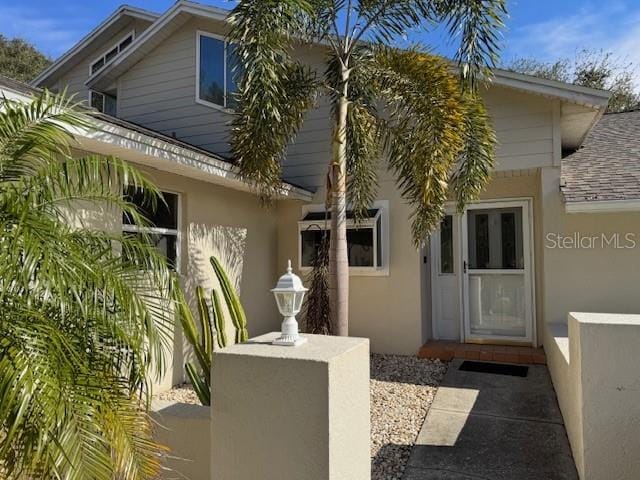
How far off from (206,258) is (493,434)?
16.2 feet

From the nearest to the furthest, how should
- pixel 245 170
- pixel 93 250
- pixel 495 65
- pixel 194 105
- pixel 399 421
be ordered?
pixel 93 250 < pixel 399 421 < pixel 495 65 < pixel 245 170 < pixel 194 105

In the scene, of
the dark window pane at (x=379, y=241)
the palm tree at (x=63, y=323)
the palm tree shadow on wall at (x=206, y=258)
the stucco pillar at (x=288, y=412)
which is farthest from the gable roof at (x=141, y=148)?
the dark window pane at (x=379, y=241)

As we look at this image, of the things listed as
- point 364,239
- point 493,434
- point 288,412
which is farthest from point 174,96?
point 288,412

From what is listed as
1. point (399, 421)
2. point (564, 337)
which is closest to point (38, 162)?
point (399, 421)

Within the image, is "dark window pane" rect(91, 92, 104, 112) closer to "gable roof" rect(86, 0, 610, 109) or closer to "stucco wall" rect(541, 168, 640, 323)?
"gable roof" rect(86, 0, 610, 109)

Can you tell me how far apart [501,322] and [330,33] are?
6088 mm

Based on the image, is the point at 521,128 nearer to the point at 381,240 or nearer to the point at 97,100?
the point at 381,240

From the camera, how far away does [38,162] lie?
3451 millimetres

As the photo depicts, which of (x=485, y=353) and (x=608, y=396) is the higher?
(x=608, y=396)

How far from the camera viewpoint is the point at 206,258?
762cm

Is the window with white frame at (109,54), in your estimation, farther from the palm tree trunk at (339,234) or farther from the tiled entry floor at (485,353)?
the tiled entry floor at (485,353)

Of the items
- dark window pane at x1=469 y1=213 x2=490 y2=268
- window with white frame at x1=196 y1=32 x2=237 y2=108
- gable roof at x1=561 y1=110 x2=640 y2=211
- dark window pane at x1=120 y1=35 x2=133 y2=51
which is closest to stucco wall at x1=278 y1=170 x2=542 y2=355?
dark window pane at x1=469 y1=213 x2=490 y2=268

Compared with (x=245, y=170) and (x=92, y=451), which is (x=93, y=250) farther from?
(x=245, y=170)

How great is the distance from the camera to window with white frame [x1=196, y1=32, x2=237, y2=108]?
9.86m
